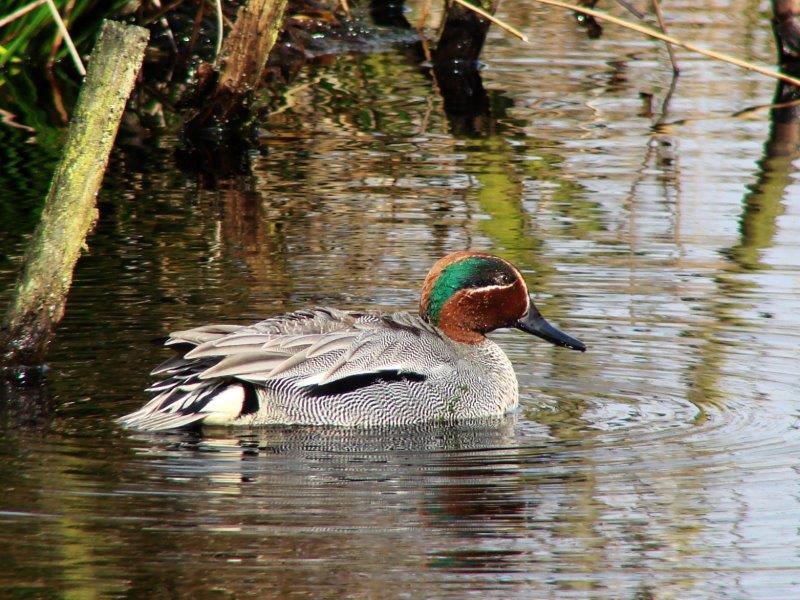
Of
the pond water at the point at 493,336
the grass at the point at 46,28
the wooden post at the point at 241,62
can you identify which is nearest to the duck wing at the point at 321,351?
the pond water at the point at 493,336

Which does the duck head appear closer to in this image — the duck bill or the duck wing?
the duck bill

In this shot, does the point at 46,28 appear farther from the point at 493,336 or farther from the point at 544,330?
the point at 544,330

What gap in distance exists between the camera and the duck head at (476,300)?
7.74 metres

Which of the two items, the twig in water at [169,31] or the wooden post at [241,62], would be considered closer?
the wooden post at [241,62]

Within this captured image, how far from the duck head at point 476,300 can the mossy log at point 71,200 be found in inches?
71.0

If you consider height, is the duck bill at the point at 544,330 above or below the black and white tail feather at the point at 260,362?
below

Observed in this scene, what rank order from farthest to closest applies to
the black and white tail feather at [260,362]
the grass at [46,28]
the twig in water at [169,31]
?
the twig in water at [169,31], the grass at [46,28], the black and white tail feather at [260,362]

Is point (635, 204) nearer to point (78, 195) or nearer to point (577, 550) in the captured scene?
point (78, 195)

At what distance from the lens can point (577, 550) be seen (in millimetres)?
5402

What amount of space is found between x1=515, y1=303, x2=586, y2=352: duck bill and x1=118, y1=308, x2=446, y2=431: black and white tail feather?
0.79m

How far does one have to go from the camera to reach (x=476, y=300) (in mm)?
7773

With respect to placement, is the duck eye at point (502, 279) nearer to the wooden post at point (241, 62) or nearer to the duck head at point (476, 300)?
the duck head at point (476, 300)

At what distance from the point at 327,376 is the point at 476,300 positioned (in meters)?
1.09

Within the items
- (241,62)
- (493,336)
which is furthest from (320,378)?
(241,62)
